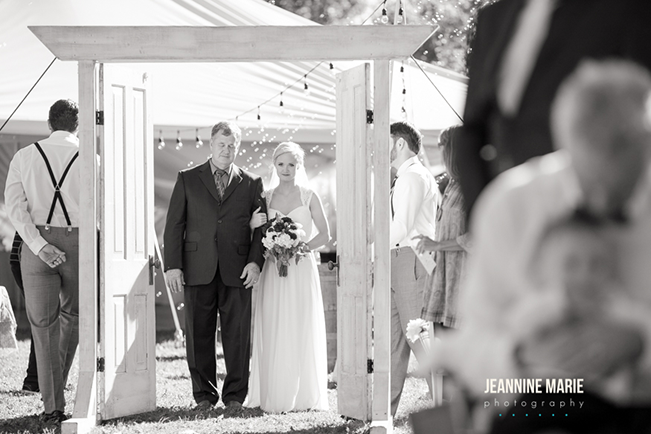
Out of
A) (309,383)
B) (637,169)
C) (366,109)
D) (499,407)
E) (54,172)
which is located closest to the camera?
(637,169)

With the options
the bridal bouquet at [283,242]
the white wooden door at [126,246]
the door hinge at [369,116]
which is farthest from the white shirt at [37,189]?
the door hinge at [369,116]

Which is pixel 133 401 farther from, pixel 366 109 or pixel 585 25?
pixel 585 25

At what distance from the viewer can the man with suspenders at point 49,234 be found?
5.07 metres

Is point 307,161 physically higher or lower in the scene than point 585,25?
higher

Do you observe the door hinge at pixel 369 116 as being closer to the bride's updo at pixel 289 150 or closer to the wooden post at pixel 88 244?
the bride's updo at pixel 289 150

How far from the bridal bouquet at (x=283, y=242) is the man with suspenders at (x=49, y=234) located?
49.9 inches

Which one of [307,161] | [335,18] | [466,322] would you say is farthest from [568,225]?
[335,18]

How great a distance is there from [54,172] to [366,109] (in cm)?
204

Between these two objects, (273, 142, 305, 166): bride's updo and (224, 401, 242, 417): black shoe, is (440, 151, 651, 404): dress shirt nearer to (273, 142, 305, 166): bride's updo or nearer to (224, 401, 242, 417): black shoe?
(224, 401, 242, 417): black shoe

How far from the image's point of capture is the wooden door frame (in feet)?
15.4

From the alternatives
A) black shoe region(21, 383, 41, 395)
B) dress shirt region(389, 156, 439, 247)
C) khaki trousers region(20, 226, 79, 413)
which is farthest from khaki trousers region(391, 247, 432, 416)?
black shoe region(21, 383, 41, 395)

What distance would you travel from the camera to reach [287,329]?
18.8 ft

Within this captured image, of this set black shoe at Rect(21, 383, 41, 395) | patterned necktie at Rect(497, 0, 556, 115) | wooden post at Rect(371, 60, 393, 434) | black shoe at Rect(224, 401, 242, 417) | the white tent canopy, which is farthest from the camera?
the white tent canopy

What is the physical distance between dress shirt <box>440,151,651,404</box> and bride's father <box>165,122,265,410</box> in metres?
4.79
